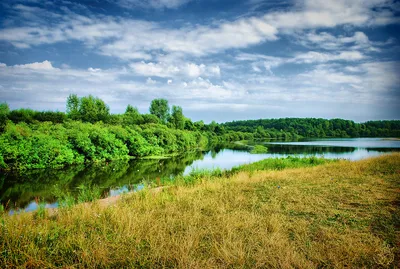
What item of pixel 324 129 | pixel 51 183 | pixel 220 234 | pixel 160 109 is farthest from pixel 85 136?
pixel 324 129

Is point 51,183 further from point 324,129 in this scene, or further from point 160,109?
point 324,129

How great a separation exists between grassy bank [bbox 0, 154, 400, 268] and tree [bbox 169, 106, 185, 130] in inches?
3152

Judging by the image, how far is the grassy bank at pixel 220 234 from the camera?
12.9 ft

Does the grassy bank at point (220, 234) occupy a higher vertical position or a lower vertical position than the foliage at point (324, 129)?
lower

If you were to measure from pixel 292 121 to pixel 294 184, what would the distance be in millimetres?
136868

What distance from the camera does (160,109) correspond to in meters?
92.6

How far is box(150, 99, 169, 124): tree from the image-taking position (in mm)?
92000

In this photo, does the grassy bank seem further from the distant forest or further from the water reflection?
the distant forest

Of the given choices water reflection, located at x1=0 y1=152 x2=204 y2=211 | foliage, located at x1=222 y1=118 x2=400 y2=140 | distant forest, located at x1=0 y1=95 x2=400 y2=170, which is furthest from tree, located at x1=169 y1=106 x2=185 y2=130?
water reflection, located at x1=0 y1=152 x2=204 y2=211

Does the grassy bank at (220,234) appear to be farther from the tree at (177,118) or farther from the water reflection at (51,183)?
the tree at (177,118)

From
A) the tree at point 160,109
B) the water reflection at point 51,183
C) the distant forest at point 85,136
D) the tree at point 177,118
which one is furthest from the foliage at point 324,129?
the water reflection at point 51,183

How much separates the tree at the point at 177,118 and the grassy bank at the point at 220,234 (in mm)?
80064

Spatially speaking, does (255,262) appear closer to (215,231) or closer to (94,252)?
(215,231)

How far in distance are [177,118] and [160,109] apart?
8.04 m
